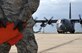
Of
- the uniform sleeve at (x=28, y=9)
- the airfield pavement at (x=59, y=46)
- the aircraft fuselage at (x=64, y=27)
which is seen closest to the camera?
the uniform sleeve at (x=28, y=9)

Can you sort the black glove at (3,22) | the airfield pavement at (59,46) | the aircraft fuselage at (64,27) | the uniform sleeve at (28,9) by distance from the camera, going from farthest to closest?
the aircraft fuselage at (64,27) → the airfield pavement at (59,46) → the uniform sleeve at (28,9) → the black glove at (3,22)

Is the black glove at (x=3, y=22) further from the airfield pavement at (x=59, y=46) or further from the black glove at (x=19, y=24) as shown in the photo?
the airfield pavement at (x=59, y=46)

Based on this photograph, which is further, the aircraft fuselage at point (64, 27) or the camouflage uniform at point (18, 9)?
the aircraft fuselage at point (64, 27)

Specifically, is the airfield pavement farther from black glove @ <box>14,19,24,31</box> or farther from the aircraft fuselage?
the aircraft fuselage

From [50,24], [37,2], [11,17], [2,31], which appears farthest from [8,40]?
[50,24]

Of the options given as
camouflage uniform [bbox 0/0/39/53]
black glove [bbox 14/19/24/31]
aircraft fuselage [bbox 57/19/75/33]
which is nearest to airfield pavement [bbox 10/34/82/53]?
camouflage uniform [bbox 0/0/39/53]

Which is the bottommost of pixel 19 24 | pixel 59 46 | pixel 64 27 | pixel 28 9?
pixel 64 27

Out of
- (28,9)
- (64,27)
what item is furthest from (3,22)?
(64,27)

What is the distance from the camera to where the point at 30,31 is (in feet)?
16.5

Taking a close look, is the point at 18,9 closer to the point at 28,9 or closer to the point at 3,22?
the point at 28,9

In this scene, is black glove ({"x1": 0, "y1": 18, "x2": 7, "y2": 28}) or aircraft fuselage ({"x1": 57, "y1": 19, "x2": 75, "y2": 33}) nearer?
black glove ({"x1": 0, "y1": 18, "x2": 7, "y2": 28})

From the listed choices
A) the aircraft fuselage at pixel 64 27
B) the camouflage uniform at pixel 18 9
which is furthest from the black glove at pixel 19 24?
the aircraft fuselage at pixel 64 27

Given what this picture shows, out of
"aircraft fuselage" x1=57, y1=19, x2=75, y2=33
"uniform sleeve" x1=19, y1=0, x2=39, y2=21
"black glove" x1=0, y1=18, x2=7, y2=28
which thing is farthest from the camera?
"aircraft fuselage" x1=57, y1=19, x2=75, y2=33

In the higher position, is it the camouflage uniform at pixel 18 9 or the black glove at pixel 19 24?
the camouflage uniform at pixel 18 9
